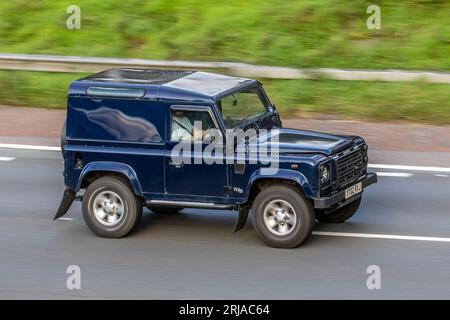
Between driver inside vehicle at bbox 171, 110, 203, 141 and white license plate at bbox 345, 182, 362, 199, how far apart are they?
1869 millimetres

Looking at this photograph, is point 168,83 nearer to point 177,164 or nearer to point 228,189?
point 177,164

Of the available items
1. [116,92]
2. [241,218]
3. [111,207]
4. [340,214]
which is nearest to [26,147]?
[111,207]

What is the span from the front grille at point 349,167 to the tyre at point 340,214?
1.80 feet

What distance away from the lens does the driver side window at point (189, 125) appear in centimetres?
1180

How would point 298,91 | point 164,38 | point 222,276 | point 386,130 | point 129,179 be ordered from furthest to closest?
point 164,38 < point 298,91 < point 386,130 < point 129,179 < point 222,276

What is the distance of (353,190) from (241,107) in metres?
1.69

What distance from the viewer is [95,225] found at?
40.2 ft

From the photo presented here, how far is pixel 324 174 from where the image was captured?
37.3 ft

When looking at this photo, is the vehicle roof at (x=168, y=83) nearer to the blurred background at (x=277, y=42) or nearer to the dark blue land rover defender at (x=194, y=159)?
the dark blue land rover defender at (x=194, y=159)

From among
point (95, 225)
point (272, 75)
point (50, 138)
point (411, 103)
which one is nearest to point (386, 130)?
point (411, 103)

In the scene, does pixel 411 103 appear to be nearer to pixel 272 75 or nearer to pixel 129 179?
pixel 272 75

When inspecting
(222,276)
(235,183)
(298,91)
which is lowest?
(222,276)

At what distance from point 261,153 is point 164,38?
1011 cm

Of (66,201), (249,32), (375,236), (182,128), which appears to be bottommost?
(375,236)
